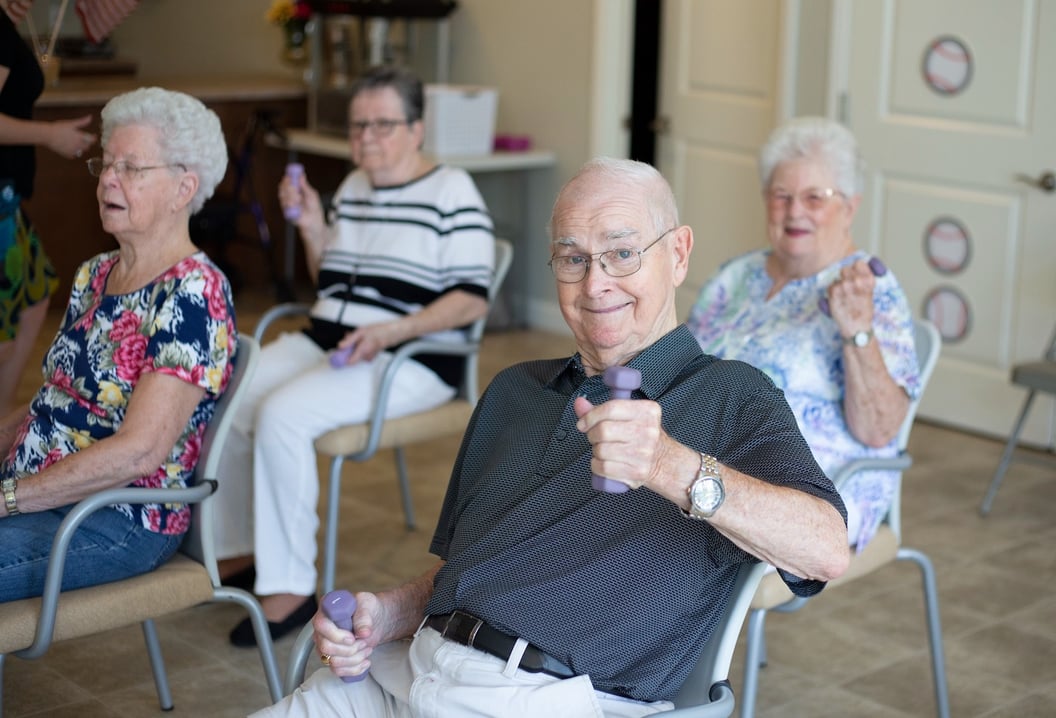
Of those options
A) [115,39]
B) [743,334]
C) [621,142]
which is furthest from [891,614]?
[115,39]

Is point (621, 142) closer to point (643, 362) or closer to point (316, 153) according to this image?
point (316, 153)

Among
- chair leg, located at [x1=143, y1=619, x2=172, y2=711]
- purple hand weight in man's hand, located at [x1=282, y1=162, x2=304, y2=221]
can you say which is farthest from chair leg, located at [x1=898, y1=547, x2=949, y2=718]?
purple hand weight in man's hand, located at [x1=282, y1=162, x2=304, y2=221]

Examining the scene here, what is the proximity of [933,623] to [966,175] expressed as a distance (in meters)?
2.45

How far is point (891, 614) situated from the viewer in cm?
→ 326

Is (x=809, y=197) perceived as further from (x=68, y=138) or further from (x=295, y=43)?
(x=295, y=43)

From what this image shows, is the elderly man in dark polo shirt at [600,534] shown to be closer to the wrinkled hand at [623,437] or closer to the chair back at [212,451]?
the wrinkled hand at [623,437]

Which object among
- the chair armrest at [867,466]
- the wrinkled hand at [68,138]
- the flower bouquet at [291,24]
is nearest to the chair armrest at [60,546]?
the chair armrest at [867,466]

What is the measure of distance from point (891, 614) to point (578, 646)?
1793 millimetres

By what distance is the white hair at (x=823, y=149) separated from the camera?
8.98 feet

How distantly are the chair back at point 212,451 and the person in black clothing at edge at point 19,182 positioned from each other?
55.8 inches

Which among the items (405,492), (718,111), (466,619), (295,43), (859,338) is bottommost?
(405,492)

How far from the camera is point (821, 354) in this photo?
2.55 m

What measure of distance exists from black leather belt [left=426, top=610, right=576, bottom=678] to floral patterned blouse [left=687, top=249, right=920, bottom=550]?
0.92 metres

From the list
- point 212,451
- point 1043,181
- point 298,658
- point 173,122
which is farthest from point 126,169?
point 1043,181
